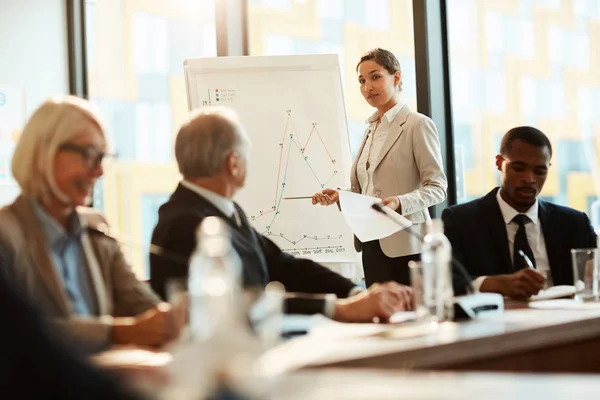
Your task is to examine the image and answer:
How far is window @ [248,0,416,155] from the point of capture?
15.2 ft

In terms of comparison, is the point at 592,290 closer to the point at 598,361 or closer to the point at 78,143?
the point at 598,361

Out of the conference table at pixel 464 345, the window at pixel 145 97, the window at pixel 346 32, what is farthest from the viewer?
the window at pixel 145 97

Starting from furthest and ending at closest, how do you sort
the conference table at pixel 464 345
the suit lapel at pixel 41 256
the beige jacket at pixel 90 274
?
1. the suit lapel at pixel 41 256
2. the beige jacket at pixel 90 274
3. the conference table at pixel 464 345

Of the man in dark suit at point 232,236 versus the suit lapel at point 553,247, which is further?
the suit lapel at point 553,247

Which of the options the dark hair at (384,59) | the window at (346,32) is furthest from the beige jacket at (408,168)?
the window at (346,32)

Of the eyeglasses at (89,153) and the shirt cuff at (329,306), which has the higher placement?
the eyeglasses at (89,153)

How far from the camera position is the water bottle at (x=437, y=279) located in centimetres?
211

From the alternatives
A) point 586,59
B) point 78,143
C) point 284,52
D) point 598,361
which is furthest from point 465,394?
point 284,52

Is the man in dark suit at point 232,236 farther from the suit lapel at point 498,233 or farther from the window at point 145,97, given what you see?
the window at point 145,97

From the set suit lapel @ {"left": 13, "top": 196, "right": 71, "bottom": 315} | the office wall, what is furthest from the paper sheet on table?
the office wall

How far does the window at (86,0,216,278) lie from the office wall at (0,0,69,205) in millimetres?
419

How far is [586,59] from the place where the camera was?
13.6ft

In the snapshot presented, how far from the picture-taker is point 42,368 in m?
0.88

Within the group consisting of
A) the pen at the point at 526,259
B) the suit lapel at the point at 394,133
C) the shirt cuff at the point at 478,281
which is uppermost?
the suit lapel at the point at 394,133
